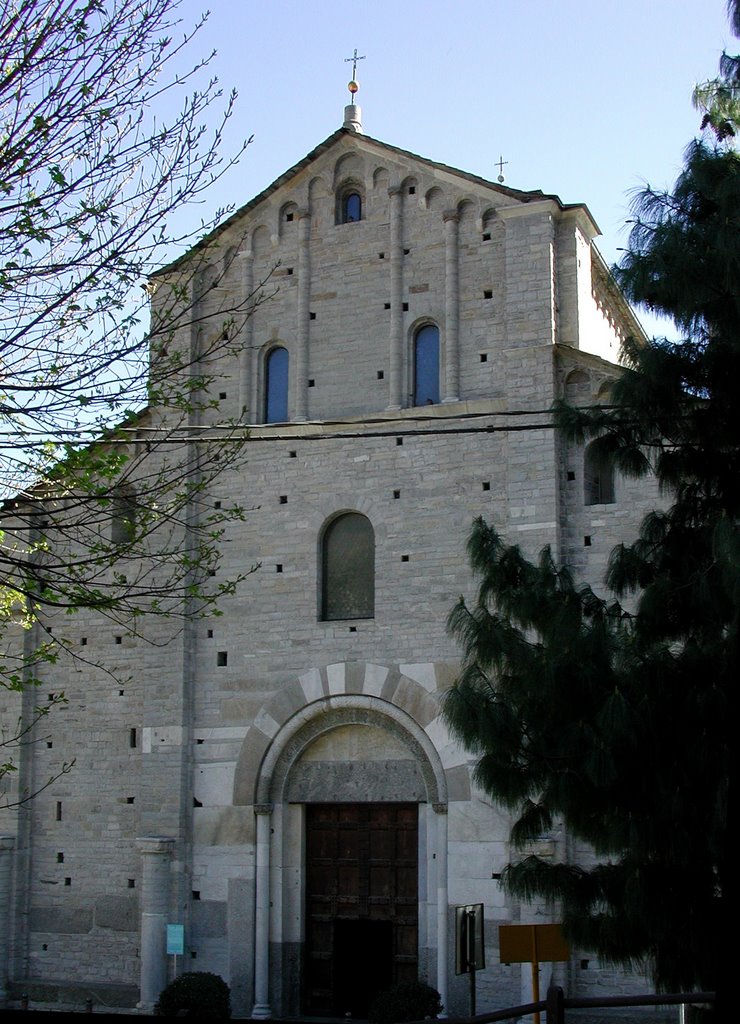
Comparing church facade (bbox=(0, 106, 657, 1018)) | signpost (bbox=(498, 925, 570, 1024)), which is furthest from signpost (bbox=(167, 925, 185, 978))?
signpost (bbox=(498, 925, 570, 1024))

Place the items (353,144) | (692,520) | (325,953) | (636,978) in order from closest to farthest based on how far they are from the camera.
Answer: (692,520), (636,978), (325,953), (353,144)

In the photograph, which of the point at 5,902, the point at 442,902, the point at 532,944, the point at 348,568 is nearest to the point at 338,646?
the point at 348,568

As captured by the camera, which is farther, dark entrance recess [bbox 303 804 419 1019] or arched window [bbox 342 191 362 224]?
arched window [bbox 342 191 362 224]

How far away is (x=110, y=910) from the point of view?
69.7ft

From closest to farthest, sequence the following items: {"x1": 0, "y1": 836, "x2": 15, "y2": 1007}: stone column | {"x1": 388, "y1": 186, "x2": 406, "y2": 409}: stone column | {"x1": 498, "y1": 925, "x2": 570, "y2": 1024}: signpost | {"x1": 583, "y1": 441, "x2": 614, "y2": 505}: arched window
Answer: {"x1": 498, "y1": 925, "x2": 570, "y2": 1024}: signpost < {"x1": 583, "y1": 441, "x2": 614, "y2": 505}: arched window < {"x1": 388, "y1": 186, "x2": 406, "y2": 409}: stone column < {"x1": 0, "y1": 836, "x2": 15, "y2": 1007}: stone column

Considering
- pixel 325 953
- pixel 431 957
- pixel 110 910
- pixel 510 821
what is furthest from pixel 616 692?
pixel 110 910

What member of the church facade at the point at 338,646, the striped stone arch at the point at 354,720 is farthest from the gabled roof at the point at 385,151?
the striped stone arch at the point at 354,720

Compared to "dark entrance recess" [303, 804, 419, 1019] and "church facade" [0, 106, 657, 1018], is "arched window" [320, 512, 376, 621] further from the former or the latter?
"dark entrance recess" [303, 804, 419, 1019]

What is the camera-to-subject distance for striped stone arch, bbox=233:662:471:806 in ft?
63.8

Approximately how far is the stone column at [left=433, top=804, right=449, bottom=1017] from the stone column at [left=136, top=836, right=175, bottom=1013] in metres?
4.02

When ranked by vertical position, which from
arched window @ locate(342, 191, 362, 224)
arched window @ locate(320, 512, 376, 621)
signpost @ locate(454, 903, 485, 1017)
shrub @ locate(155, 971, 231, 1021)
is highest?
arched window @ locate(342, 191, 362, 224)

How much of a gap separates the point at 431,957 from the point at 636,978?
2.75 m

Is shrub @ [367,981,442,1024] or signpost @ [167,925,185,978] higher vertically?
signpost @ [167,925,185,978]

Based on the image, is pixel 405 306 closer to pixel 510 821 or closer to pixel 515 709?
pixel 510 821
